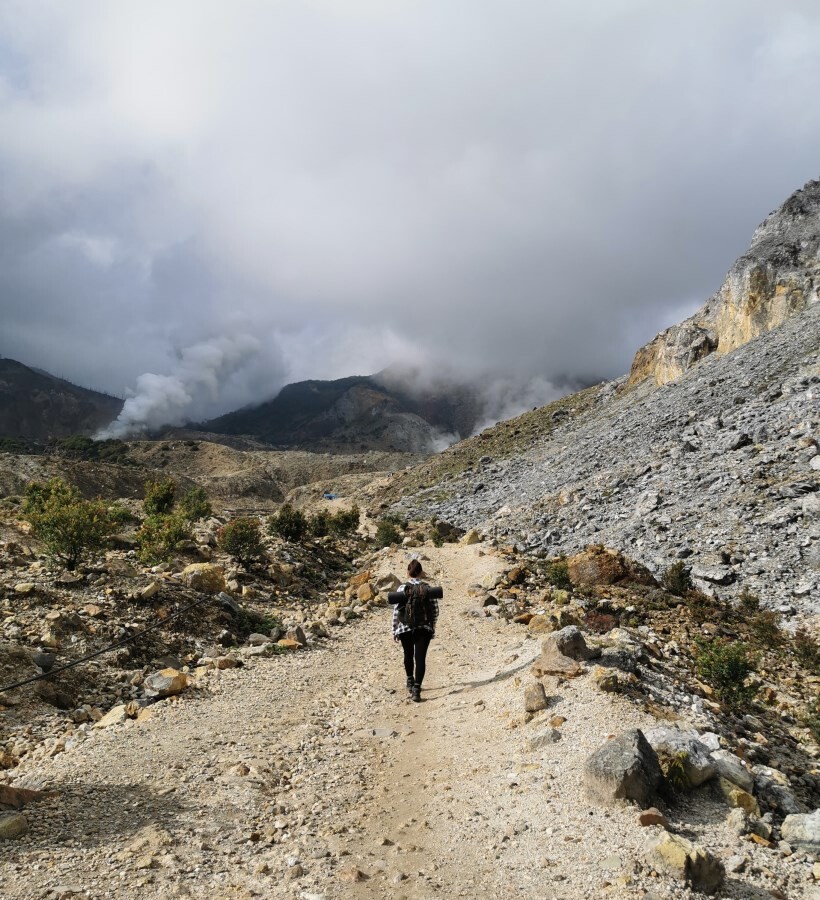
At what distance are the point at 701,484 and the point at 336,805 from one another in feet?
61.5

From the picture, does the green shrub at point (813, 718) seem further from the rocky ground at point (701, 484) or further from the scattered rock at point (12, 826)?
the scattered rock at point (12, 826)

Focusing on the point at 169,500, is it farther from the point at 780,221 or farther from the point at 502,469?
the point at 780,221

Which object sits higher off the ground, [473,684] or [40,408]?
[40,408]

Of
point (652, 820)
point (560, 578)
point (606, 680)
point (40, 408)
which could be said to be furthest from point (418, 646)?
point (40, 408)

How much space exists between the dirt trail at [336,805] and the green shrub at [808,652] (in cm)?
651

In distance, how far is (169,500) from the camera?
28.0 m

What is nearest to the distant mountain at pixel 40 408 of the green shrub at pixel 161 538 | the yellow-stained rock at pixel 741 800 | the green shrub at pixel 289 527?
the green shrub at pixel 289 527

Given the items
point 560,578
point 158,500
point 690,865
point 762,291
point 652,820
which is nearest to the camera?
point 690,865

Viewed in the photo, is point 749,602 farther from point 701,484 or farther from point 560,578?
point 701,484

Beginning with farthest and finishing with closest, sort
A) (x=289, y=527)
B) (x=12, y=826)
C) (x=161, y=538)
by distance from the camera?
(x=289, y=527) → (x=161, y=538) → (x=12, y=826)

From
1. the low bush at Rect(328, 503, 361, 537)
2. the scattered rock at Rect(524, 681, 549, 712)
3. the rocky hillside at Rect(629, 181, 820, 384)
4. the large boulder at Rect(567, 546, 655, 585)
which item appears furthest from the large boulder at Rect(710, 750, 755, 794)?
the rocky hillside at Rect(629, 181, 820, 384)

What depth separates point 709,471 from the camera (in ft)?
69.8

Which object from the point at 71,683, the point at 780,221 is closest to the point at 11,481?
the point at 71,683

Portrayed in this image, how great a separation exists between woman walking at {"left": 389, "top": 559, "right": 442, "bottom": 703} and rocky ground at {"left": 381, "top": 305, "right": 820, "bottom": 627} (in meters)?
9.24
